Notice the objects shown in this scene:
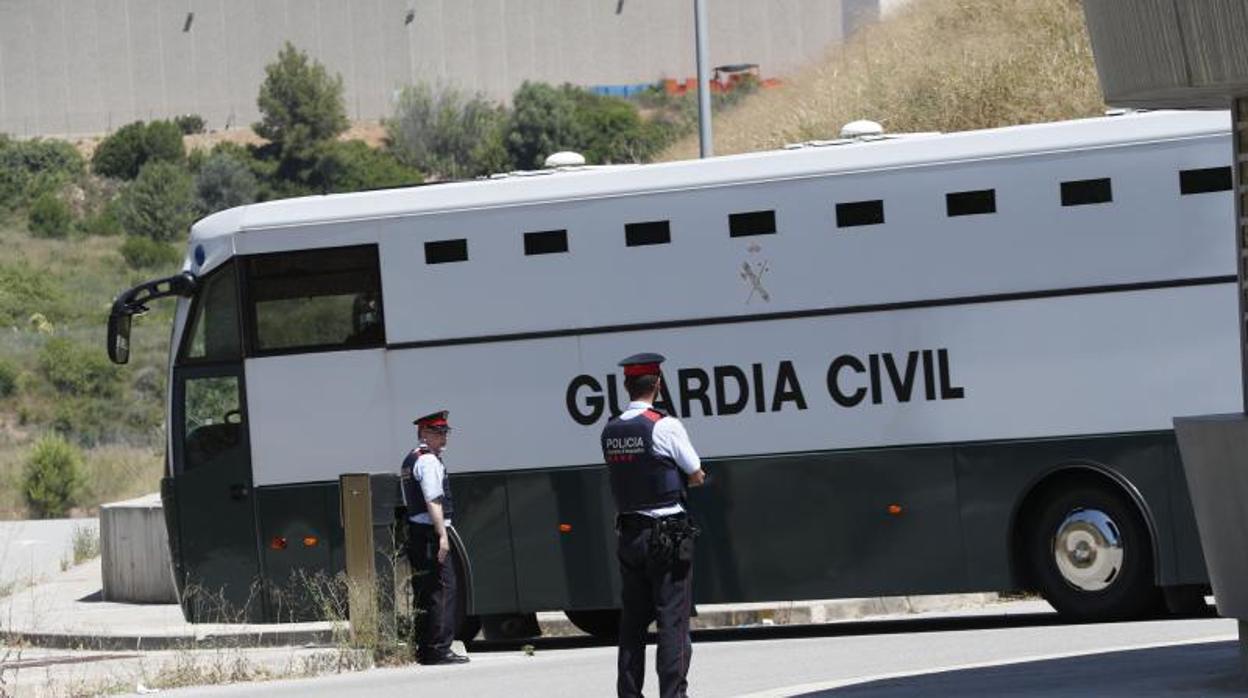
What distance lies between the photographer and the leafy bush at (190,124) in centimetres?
11825

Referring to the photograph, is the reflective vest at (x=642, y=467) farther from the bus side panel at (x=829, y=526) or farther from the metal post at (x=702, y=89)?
the metal post at (x=702, y=89)

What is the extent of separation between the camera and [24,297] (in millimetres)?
81062

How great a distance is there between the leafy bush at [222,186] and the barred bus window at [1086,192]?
89870mm

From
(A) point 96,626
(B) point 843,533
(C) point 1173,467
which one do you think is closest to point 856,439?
(B) point 843,533

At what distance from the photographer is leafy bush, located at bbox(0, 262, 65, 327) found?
78.9 meters

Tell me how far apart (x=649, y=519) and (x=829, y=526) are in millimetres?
4912

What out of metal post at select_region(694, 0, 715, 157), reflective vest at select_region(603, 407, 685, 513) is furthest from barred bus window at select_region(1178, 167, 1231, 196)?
metal post at select_region(694, 0, 715, 157)

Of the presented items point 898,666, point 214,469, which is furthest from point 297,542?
point 898,666

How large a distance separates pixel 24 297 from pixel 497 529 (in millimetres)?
66734

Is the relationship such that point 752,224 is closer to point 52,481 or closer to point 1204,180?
point 1204,180

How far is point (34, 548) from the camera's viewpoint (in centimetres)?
3391

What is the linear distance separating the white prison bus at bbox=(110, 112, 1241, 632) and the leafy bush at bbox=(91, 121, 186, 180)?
97.2 meters

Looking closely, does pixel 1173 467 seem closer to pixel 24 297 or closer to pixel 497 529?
pixel 497 529

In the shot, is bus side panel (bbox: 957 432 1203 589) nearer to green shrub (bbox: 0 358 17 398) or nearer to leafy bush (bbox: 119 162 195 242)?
green shrub (bbox: 0 358 17 398)
